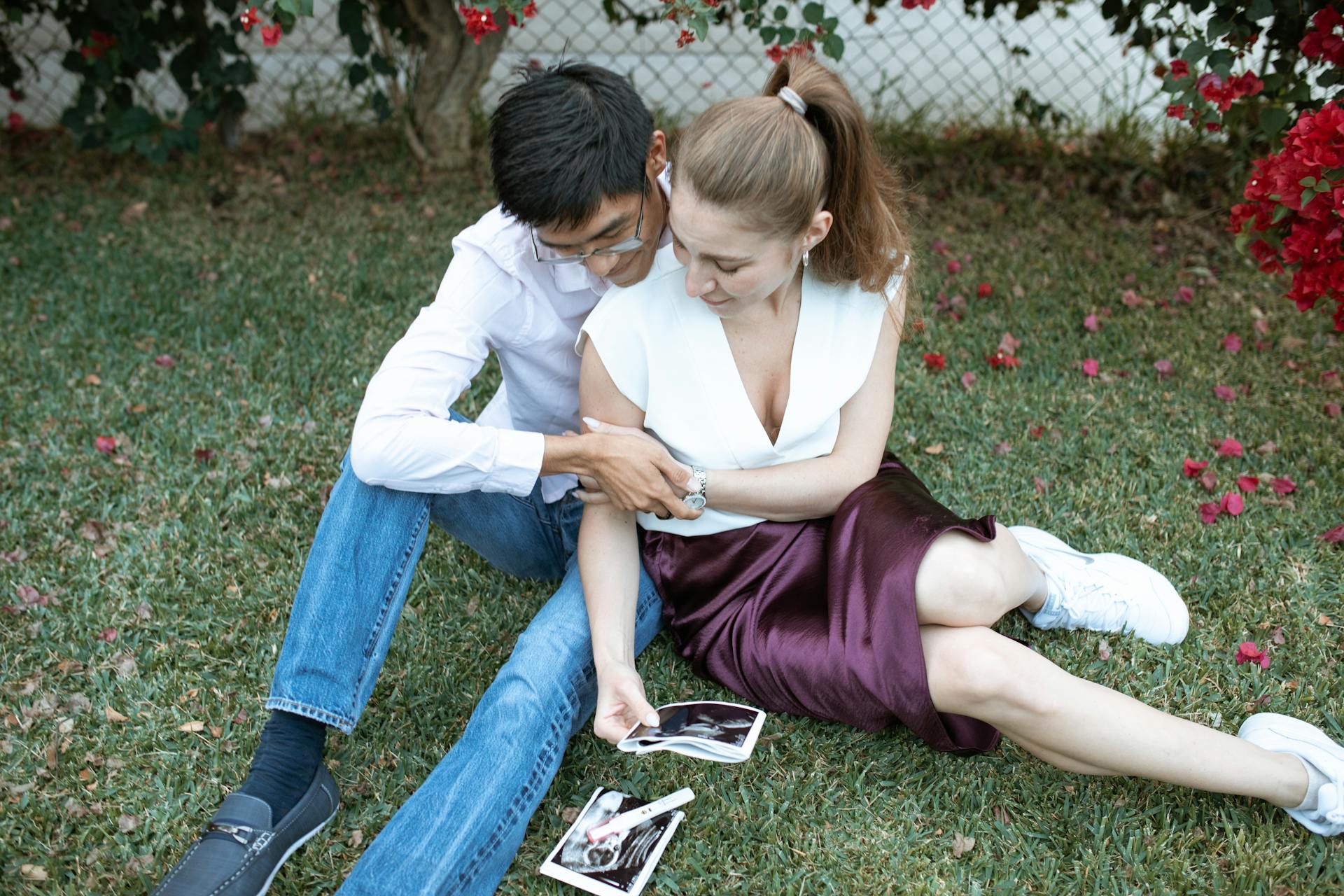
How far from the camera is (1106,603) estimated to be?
8.68 feet

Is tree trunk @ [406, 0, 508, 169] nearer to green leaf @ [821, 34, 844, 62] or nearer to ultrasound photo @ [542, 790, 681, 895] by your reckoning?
green leaf @ [821, 34, 844, 62]

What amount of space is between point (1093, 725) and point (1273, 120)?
2.61 metres

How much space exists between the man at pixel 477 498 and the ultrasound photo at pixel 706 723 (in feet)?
0.63

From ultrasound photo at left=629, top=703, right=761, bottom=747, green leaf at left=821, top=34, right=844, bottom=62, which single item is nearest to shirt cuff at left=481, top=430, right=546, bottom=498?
ultrasound photo at left=629, top=703, right=761, bottom=747

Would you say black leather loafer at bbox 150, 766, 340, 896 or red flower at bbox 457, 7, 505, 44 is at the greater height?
red flower at bbox 457, 7, 505, 44

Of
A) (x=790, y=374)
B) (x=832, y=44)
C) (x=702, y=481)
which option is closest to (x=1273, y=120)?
(x=832, y=44)

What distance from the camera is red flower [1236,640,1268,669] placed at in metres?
2.59

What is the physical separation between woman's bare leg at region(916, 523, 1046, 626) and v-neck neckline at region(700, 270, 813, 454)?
41 cm

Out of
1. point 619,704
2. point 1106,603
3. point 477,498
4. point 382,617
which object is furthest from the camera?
point 1106,603

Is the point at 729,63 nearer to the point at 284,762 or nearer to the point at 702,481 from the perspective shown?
the point at 702,481

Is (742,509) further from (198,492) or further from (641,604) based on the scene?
(198,492)

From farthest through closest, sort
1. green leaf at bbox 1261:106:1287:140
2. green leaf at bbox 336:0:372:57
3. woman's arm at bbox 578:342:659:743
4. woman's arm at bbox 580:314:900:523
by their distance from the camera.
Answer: green leaf at bbox 336:0:372:57 → green leaf at bbox 1261:106:1287:140 → woman's arm at bbox 580:314:900:523 → woman's arm at bbox 578:342:659:743

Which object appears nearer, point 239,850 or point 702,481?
point 239,850

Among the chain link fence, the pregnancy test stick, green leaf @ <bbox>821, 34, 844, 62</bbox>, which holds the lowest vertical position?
the pregnancy test stick
